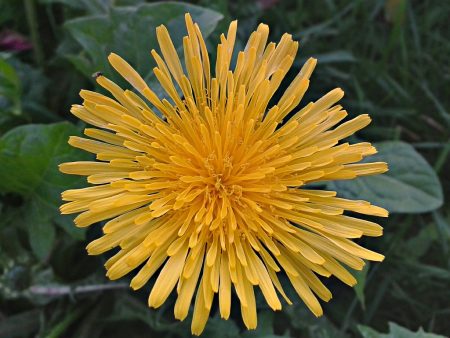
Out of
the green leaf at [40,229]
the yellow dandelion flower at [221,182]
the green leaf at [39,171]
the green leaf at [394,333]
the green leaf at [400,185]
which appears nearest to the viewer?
the yellow dandelion flower at [221,182]

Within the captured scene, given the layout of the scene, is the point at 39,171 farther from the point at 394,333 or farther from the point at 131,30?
the point at 394,333

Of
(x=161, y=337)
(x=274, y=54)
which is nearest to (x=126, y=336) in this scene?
(x=161, y=337)

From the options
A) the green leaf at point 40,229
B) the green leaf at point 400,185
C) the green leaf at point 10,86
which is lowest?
the green leaf at point 40,229

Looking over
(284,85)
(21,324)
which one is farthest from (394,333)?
(21,324)

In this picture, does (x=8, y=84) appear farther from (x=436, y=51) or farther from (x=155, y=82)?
(x=436, y=51)

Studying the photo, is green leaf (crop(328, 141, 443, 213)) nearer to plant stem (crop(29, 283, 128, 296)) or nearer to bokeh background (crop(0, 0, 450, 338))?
bokeh background (crop(0, 0, 450, 338))

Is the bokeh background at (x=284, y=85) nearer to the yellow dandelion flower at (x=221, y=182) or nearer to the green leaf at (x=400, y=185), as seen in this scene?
the green leaf at (x=400, y=185)

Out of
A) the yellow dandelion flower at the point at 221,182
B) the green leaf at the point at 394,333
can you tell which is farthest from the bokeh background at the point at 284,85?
the yellow dandelion flower at the point at 221,182
